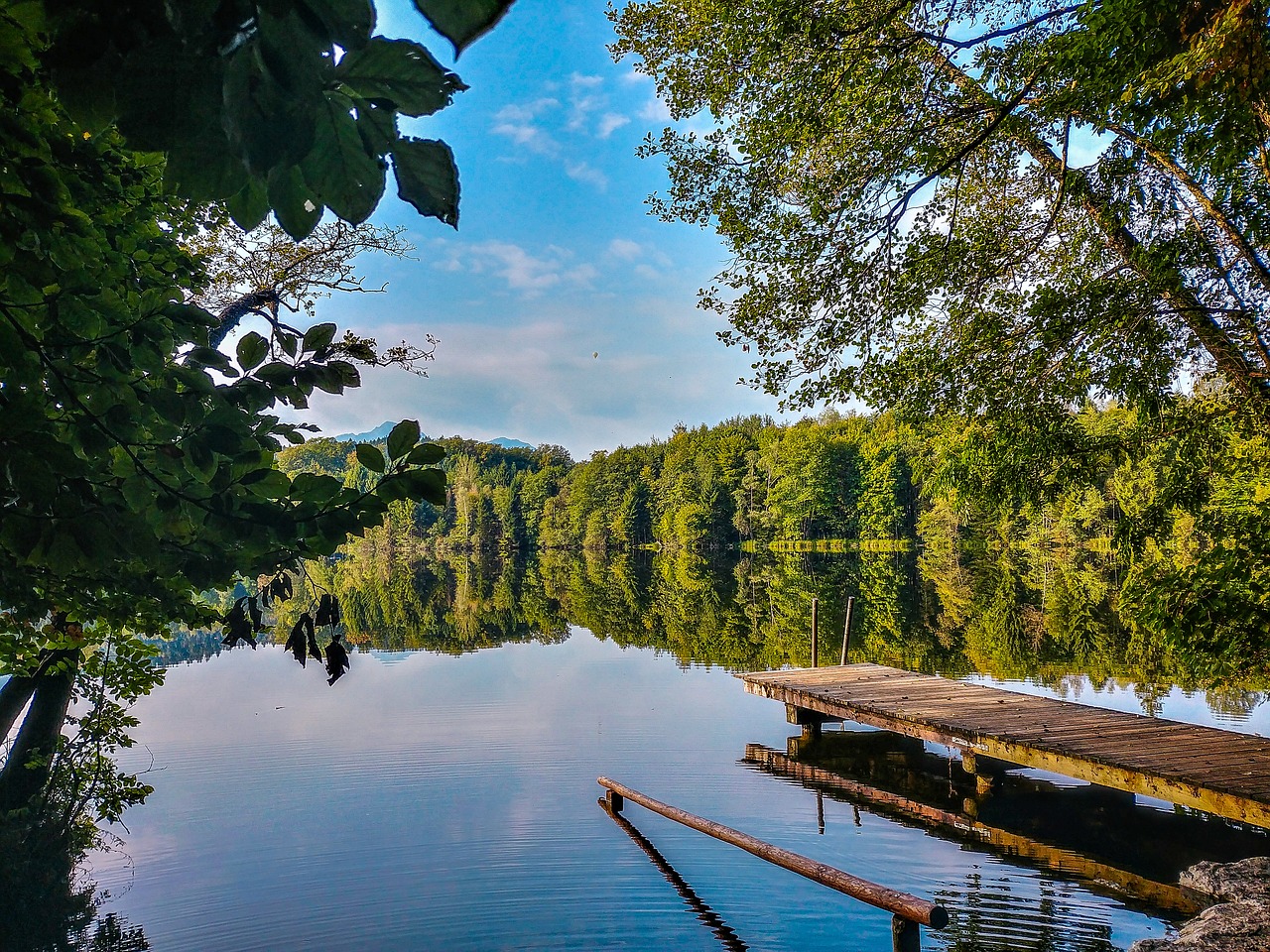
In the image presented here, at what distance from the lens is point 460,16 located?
720 mm

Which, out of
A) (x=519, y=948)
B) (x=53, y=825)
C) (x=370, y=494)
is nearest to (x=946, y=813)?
(x=519, y=948)

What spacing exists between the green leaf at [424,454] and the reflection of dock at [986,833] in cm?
995

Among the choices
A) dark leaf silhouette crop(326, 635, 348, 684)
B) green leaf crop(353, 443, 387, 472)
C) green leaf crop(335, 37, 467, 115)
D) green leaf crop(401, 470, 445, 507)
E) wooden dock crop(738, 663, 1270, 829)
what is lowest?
wooden dock crop(738, 663, 1270, 829)

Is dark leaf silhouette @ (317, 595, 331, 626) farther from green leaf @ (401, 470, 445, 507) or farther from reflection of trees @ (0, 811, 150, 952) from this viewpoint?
reflection of trees @ (0, 811, 150, 952)

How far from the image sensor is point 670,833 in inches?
437

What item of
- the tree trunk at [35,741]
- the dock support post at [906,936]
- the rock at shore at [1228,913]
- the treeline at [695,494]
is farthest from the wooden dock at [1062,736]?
the treeline at [695,494]

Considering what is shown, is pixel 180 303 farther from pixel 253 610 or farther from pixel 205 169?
pixel 205 169

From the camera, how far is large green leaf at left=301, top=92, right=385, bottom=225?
92 cm

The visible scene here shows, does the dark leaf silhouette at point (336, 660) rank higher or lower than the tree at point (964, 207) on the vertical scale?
lower

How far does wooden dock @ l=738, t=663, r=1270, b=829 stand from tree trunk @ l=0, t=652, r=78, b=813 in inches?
432

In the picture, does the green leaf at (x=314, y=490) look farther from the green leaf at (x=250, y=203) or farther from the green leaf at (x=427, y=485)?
the green leaf at (x=250, y=203)

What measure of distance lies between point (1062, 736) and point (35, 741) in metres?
12.0

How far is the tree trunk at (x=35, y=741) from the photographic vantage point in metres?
7.75

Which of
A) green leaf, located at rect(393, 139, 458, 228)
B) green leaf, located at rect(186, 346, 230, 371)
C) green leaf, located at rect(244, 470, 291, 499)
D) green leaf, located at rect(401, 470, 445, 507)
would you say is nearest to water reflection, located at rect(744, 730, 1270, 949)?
green leaf, located at rect(401, 470, 445, 507)
